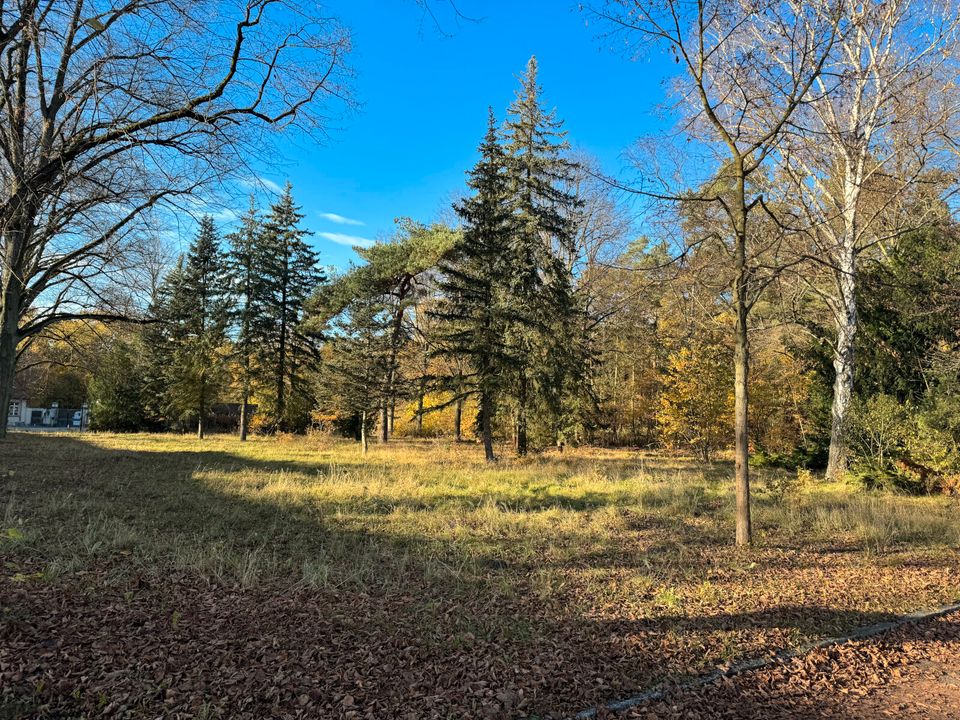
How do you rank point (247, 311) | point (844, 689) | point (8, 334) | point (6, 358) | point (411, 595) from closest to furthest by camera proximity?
point (844, 689) → point (411, 595) → point (8, 334) → point (6, 358) → point (247, 311)

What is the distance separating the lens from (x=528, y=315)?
63.3 feet

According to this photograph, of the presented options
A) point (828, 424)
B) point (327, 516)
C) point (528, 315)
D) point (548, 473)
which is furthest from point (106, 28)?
point (828, 424)

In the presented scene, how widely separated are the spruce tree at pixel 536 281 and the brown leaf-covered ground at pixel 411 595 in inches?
371

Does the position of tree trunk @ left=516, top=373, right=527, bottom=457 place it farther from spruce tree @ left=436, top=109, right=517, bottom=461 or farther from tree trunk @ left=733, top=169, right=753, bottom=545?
tree trunk @ left=733, top=169, right=753, bottom=545

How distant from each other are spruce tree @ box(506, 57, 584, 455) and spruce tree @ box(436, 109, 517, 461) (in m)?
0.51

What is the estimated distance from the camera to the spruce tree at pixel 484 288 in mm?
19219

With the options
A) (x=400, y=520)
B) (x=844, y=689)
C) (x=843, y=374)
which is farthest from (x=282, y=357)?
(x=844, y=689)

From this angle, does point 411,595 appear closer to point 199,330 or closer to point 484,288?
point 484,288

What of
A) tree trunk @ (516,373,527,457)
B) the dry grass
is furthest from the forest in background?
the dry grass

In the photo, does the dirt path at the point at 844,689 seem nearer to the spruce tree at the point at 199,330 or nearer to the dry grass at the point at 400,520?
the dry grass at the point at 400,520

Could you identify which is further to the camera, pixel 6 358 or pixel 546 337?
pixel 546 337

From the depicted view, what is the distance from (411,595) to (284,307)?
1211 inches

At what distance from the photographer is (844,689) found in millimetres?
3582

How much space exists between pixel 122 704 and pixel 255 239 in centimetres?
3326
